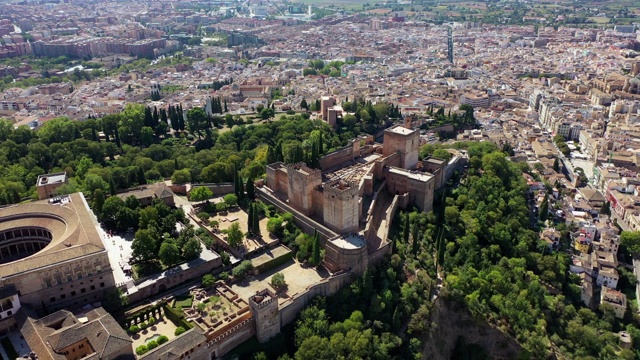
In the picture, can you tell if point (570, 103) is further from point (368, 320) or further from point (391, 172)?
point (368, 320)

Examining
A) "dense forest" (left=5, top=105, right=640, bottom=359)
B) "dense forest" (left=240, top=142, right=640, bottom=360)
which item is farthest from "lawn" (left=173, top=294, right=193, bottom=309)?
"dense forest" (left=240, top=142, right=640, bottom=360)

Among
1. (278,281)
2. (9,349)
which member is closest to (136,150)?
(278,281)

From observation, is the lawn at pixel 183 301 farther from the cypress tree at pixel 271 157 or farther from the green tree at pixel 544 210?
the green tree at pixel 544 210

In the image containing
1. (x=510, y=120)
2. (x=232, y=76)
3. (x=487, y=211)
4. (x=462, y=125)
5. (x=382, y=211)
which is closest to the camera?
(x=382, y=211)

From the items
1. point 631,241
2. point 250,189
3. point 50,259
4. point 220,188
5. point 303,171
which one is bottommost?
point 631,241

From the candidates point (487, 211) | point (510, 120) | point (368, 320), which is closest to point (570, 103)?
point (510, 120)

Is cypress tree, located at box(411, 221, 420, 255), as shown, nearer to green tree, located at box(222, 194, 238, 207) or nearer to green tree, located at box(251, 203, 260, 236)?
green tree, located at box(251, 203, 260, 236)

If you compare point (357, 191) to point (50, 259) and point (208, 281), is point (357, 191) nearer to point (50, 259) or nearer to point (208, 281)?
point (208, 281)

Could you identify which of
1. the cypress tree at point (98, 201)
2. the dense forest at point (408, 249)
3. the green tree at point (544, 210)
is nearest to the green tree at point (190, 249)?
the dense forest at point (408, 249)
